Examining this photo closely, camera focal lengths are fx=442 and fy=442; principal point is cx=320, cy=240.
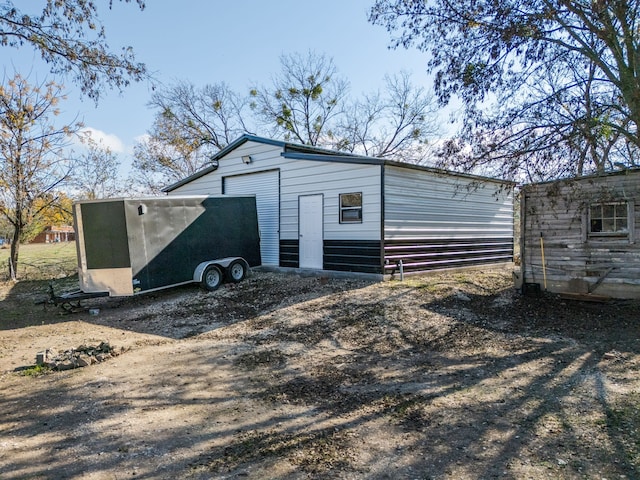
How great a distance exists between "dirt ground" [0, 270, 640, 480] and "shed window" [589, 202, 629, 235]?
4.69ft

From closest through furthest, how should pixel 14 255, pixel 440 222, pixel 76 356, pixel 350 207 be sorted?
pixel 76 356, pixel 350 207, pixel 440 222, pixel 14 255

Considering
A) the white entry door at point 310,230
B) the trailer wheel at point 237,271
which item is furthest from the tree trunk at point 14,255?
the white entry door at point 310,230

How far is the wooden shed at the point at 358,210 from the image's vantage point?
10.8 metres

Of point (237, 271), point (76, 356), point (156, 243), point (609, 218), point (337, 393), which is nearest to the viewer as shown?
point (337, 393)

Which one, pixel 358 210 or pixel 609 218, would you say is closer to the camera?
pixel 609 218

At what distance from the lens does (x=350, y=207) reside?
1126 cm

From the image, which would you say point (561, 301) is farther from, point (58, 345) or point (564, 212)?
point (58, 345)

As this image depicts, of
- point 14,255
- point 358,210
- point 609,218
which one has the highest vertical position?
point 358,210

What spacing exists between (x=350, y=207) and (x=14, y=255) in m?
11.5

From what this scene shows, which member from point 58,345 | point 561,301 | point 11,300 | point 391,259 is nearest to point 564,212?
point 561,301

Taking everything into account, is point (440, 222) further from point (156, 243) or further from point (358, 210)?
point (156, 243)

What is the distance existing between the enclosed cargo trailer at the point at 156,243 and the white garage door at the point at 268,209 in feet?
3.99

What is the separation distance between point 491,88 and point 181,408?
573 centimetres

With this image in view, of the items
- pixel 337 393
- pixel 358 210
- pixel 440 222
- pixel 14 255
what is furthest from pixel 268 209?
pixel 337 393
